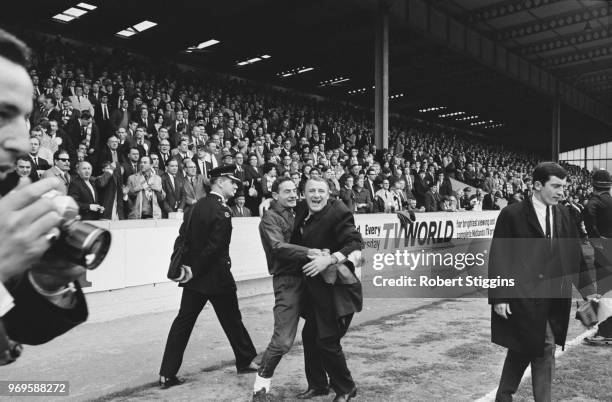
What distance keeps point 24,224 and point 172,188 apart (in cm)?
819

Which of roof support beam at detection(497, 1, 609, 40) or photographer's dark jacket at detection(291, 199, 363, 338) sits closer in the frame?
photographer's dark jacket at detection(291, 199, 363, 338)

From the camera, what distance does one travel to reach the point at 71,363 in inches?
212

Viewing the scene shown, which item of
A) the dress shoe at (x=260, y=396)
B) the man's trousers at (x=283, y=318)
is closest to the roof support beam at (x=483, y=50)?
the man's trousers at (x=283, y=318)

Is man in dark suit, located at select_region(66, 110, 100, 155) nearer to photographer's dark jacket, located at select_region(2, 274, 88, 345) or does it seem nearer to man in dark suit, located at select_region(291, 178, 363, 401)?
man in dark suit, located at select_region(291, 178, 363, 401)

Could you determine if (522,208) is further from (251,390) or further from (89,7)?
(89,7)

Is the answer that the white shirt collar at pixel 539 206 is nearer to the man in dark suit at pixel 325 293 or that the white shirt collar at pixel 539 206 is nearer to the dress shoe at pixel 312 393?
the man in dark suit at pixel 325 293

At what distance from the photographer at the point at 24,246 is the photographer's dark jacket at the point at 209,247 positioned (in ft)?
12.1

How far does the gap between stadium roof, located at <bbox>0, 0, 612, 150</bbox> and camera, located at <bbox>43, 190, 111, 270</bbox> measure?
18.2 meters

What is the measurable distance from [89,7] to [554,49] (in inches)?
854

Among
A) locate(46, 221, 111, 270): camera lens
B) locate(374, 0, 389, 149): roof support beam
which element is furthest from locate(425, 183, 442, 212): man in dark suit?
locate(46, 221, 111, 270): camera lens

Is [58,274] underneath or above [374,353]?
above

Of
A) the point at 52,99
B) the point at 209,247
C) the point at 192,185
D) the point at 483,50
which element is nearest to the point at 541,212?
the point at 209,247

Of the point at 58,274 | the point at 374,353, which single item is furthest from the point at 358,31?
the point at 58,274

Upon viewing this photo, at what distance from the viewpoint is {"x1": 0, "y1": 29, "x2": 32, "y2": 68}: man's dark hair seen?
122cm
